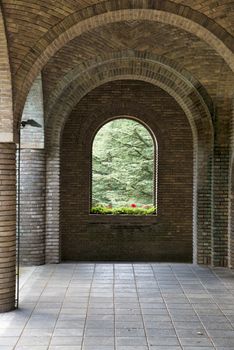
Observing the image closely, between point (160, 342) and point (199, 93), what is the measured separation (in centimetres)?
696

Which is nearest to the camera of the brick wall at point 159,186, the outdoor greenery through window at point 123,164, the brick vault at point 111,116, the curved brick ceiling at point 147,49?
the brick vault at point 111,116

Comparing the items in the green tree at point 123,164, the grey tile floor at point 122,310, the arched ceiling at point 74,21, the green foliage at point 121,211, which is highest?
the arched ceiling at point 74,21

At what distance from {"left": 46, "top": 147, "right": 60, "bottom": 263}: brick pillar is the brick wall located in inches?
108

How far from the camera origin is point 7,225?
8.22 metres

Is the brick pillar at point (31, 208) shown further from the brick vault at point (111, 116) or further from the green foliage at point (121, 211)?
the green foliage at point (121, 211)

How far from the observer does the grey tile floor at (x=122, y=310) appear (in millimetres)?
6852

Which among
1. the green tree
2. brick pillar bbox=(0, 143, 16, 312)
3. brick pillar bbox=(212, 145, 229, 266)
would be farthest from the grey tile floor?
the green tree

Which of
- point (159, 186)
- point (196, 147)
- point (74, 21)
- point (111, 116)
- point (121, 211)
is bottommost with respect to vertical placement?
point (121, 211)

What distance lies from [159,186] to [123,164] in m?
4.52

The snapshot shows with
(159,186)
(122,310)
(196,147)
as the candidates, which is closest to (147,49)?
(196,147)

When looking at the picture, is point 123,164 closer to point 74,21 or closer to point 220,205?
point 220,205

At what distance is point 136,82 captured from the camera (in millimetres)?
15812

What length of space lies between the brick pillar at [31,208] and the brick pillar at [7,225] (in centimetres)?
410

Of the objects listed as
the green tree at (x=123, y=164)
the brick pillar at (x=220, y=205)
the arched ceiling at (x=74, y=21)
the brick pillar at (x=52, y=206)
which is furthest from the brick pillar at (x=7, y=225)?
the green tree at (x=123, y=164)
